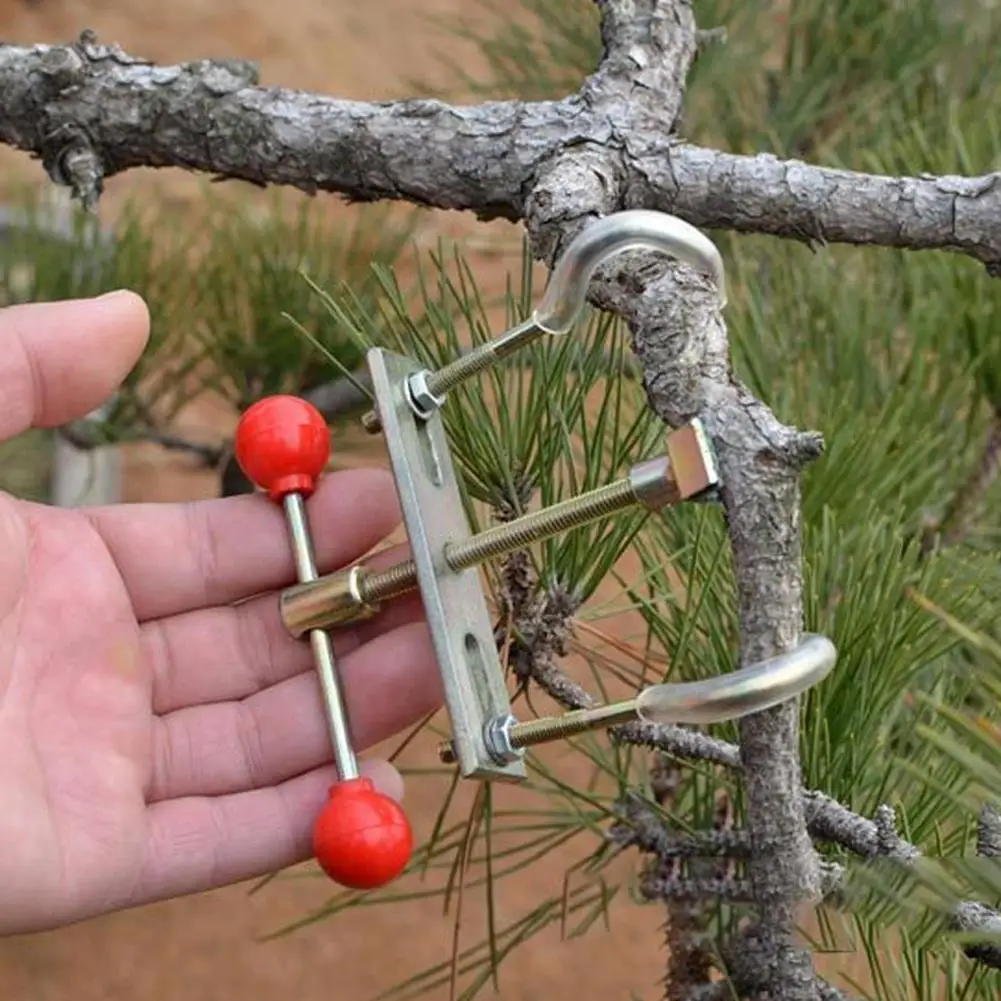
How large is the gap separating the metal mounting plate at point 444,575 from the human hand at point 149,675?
0.22ft

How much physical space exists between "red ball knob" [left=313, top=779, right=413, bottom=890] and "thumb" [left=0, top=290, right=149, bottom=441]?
145 mm

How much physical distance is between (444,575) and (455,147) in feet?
0.39

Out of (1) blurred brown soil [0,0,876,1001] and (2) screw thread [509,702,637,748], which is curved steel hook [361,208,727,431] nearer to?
(2) screw thread [509,702,637,748]

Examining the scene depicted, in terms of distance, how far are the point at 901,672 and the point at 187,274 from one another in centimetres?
40

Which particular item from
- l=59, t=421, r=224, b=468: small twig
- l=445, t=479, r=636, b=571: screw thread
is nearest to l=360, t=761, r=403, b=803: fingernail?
l=445, t=479, r=636, b=571: screw thread

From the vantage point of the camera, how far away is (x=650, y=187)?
0.37 meters

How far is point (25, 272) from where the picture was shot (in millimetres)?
633

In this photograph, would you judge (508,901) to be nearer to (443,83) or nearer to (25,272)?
(25,272)

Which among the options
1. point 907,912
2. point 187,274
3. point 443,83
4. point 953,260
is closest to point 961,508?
point 953,260

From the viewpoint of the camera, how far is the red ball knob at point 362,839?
0.37m

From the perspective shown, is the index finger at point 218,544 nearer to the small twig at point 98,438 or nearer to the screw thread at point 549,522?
the screw thread at point 549,522

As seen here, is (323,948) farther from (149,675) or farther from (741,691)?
(741,691)

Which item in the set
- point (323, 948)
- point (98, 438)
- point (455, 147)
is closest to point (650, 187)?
point (455, 147)

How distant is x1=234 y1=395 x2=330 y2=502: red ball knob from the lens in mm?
406
